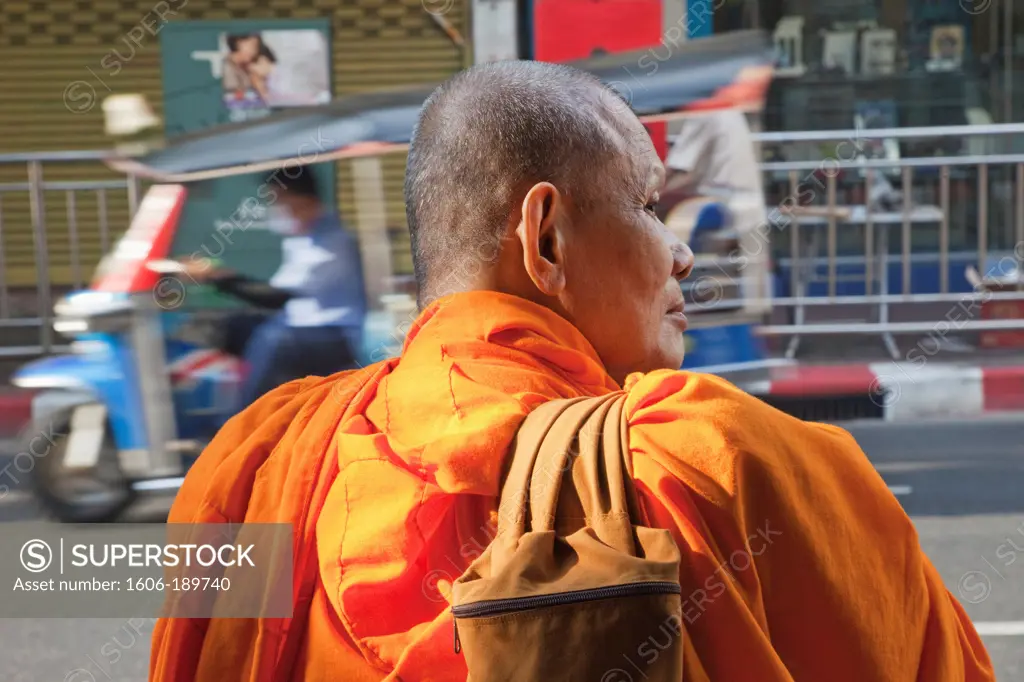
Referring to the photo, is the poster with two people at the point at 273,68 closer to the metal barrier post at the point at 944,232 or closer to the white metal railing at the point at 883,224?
the white metal railing at the point at 883,224

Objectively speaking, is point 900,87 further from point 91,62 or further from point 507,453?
point 507,453

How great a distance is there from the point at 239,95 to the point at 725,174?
2.48 metres

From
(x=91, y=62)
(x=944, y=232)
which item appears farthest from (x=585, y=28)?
(x=91, y=62)

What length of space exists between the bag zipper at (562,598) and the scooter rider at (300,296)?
13.6 feet

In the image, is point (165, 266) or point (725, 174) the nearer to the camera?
point (165, 266)

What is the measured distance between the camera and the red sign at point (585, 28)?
6.63 meters

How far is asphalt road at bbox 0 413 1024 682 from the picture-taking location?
410 cm

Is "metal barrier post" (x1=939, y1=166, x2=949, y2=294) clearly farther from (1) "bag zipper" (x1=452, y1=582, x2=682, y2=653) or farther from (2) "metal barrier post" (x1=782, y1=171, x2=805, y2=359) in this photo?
(1) "bag zipper" (x1=452, y1=582, x2=682, y2=653)

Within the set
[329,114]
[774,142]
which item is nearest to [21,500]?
[329,114]

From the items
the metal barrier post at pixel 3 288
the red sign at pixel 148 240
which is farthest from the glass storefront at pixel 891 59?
the metal barrier post at pixel 3 288

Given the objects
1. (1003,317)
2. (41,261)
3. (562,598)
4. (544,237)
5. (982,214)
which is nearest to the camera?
(562,598)

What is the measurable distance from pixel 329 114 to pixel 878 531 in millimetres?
4298

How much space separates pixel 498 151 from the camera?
125 centimetres

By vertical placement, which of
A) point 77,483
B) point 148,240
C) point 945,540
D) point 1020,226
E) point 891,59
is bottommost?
point 945,540
